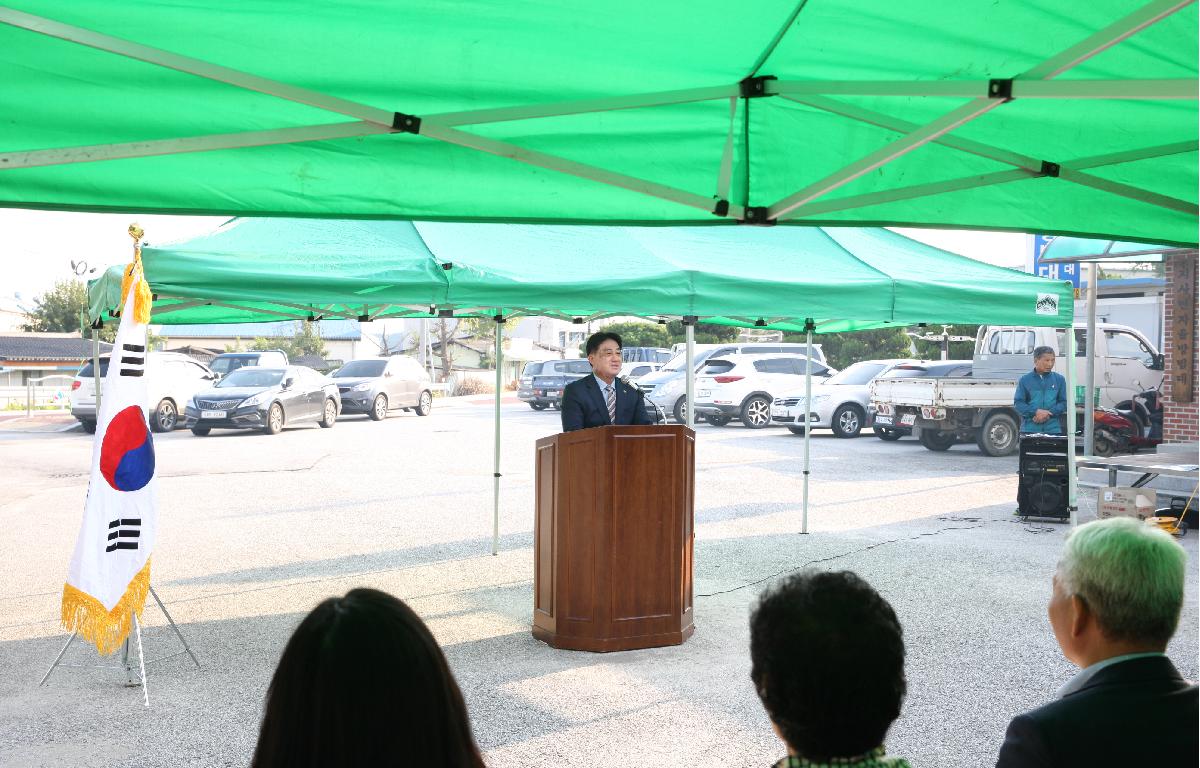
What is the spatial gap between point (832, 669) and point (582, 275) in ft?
18.4

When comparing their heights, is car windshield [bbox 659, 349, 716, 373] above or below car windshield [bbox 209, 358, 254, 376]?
above

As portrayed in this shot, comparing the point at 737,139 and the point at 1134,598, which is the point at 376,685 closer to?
the point at 1134,598

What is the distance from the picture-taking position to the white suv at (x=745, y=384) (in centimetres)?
2283

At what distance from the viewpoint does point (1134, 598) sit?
2000 millimetres

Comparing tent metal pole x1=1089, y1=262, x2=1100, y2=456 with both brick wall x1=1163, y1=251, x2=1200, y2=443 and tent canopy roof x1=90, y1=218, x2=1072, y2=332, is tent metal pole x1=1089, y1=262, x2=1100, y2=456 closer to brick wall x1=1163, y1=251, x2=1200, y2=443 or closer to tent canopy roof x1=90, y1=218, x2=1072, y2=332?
brick wall x1=1163, y1=251, x2=1200, y2=443

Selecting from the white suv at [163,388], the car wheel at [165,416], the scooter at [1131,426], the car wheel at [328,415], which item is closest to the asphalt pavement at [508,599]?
the scooter at [1131,426]

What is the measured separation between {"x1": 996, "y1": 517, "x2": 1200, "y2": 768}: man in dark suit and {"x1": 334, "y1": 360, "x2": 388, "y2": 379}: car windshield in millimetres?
25293

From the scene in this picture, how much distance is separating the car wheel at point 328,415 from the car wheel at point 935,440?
13.2 metres

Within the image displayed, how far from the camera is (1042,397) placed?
36.3ft

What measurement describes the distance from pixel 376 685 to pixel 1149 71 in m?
3.43

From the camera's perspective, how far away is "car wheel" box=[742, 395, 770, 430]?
23.1 m

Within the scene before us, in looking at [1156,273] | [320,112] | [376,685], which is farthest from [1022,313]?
[1156,273]

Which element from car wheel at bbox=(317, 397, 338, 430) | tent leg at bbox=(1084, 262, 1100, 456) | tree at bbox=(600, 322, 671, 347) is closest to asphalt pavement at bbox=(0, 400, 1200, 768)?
tent leg at bbox=(1084, 262, 1100, 456)

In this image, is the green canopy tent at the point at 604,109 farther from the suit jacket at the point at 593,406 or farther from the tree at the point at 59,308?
the tree at the point at 59,308
